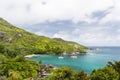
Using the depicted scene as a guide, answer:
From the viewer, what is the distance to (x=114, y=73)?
6862 centimetres

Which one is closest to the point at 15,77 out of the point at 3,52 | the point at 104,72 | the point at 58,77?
the point at 58,77

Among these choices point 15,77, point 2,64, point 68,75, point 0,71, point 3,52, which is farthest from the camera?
point 3,52

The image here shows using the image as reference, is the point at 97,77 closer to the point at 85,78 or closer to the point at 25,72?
the point at 85,78

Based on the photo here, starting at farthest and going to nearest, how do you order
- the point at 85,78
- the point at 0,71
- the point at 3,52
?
the point at 3,52, the point at 0,71, the point at 85,78

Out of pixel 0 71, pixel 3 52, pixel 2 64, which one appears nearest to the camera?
pixel 0 71

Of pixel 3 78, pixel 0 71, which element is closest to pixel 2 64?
pixel 0 71

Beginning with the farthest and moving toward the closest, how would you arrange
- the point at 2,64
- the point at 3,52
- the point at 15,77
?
the point at 3,52 < the point at 2,64 < the point at 15,77

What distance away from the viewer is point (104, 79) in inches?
2667

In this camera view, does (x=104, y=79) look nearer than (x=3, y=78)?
Yes

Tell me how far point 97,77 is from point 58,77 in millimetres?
11255

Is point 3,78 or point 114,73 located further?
point 3,78

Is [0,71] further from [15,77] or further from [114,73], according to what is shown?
[114,73]

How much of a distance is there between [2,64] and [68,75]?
51.2 meters

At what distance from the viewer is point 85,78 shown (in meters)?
65.8
